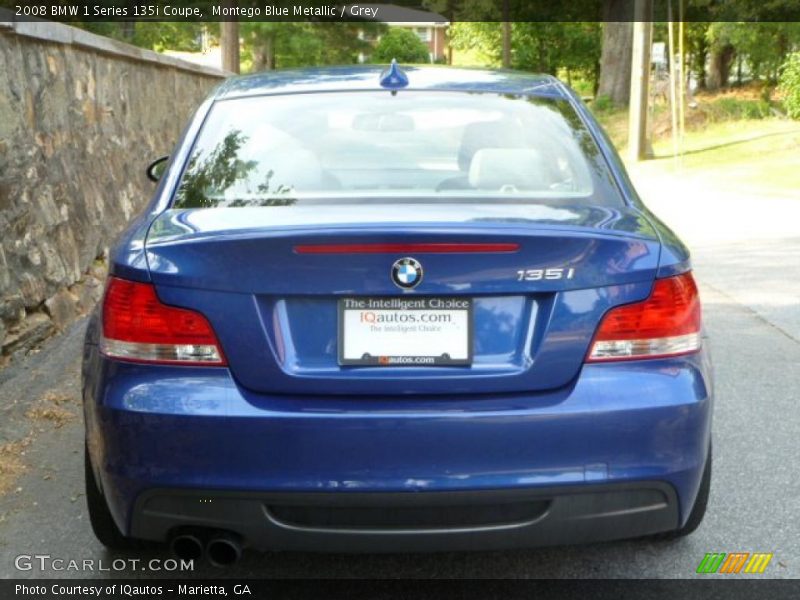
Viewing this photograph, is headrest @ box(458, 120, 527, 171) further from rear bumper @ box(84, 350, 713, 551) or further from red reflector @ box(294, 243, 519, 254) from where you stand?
rear bumper @ box(84, 350, 713, 551)

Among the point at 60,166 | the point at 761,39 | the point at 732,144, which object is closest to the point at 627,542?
the point at 60,166

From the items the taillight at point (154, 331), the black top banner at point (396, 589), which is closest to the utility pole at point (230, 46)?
the black top banner at point (396, 589)

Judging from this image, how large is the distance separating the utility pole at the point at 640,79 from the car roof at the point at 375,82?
2267 centimetres

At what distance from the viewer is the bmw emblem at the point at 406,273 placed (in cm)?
286

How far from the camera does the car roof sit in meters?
4.17

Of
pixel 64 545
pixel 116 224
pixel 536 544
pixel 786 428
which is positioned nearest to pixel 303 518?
pixel 536 544

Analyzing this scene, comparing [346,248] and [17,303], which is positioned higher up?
[346,248]

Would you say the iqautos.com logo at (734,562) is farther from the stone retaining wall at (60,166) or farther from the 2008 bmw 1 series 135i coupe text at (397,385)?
the stone retaining wall at (60,166)

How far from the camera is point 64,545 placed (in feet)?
A: 12.4

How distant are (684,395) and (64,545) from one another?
217 centimetres

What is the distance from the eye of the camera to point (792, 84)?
30.8m

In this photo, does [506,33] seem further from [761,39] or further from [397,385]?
[397,385]

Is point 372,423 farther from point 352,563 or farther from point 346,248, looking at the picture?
point 352,563

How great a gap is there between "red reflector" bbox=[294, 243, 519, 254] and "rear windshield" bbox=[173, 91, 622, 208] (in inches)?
18.5
